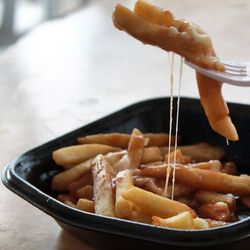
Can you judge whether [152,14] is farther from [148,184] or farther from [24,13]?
[24,13]

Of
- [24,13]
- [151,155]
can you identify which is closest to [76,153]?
[151,155]

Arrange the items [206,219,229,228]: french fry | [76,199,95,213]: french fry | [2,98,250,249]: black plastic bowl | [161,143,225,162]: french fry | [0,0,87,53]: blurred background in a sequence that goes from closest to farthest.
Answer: [2,98,250,249]: black plastic bowl < [206,219,229,228]: french fry < [76,199,95,213]: french fry < [161,143,225,162]: french fry < [0,0,87,53]: blurred background

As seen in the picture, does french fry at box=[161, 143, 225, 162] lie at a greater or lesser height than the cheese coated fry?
lesser

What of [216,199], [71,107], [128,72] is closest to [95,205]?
[216,199]

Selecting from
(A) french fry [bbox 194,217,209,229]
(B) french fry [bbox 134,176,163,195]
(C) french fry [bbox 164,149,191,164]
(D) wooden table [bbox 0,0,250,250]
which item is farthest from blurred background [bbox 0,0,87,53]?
(A) french fry [bbox 194,217,209,229]

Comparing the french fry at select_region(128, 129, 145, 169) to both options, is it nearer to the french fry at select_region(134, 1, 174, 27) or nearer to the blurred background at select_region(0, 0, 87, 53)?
the french fry at select_region(134, 1, 174, 27)

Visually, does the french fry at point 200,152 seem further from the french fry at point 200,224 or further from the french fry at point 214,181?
the french fry at point 200,224

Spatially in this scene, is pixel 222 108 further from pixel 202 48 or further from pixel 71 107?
pixel 71 107
